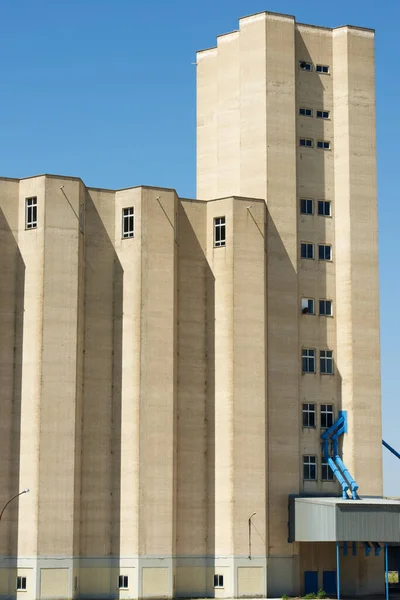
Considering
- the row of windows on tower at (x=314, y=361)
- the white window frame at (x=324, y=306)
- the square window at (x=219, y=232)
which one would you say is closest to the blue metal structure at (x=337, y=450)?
the row of windows on tower at (x=314, y=361)

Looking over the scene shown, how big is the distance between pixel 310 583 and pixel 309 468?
28.4 ft

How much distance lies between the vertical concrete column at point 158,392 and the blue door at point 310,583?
35.9ft

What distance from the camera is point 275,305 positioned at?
88.6m

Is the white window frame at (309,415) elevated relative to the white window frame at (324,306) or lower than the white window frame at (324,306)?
lower

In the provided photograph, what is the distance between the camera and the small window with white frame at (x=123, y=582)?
82.1 meters

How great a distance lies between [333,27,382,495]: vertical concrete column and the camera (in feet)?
293

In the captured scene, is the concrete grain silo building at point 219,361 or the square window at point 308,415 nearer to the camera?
the concrete grain silo building at point 219,361

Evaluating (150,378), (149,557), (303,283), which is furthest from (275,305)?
(149,557)

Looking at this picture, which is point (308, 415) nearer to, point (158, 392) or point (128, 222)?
point (158, 392)

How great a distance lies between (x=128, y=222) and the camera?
284 feet

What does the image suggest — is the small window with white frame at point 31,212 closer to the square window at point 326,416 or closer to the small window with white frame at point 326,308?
the small window with white frame at point 326,308

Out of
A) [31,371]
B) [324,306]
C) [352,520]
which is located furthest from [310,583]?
[31,371]

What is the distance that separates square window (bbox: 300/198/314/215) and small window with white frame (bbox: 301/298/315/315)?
7046mm

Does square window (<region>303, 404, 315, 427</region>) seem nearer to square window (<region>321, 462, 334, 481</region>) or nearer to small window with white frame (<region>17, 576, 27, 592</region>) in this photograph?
square window (<region>321, 462, 334, 481</region>)
